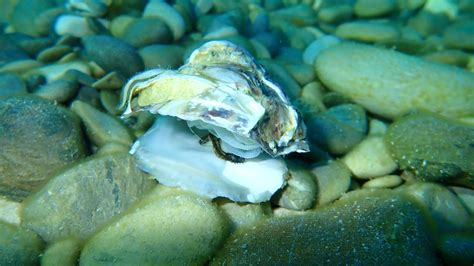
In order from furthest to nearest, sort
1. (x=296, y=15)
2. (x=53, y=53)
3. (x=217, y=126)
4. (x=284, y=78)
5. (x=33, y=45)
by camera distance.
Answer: (x=296, y=15) → (x=33, y=45) → (x=53, y=53) → (x=284, y=78) → (x=217, y=126)

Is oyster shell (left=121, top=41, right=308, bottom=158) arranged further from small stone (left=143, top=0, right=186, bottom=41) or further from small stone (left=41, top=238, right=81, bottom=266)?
small stone (left=143, top=0, right=186, bottom=41)

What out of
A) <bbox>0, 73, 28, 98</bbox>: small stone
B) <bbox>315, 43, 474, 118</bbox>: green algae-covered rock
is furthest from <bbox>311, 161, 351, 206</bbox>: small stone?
<bbox>0, 73, 28, 98</bbox>: small stone

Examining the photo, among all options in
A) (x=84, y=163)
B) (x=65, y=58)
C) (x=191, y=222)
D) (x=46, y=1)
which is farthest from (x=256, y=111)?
(x=46, y=1)

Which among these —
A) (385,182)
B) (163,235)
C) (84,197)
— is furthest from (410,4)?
(84,197)

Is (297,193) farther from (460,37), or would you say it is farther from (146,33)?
(460,37)

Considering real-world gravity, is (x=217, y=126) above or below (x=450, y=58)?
above

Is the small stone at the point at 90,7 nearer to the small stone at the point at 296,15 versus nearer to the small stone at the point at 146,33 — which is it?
the small stone at the point at 146,33
